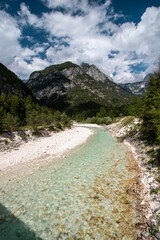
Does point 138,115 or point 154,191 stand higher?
point 138,115

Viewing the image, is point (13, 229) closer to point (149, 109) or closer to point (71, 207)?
point (71, 207)

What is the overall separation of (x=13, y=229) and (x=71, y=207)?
132 inches

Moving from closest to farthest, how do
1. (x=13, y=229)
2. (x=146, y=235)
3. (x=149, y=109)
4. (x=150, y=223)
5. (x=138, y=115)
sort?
(x=146, y=235) < (x=150, y=223) < (x=13, y=229) < (x=149, y=109) < (x=138, y=115)

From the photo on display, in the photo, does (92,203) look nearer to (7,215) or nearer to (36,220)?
(36,220)

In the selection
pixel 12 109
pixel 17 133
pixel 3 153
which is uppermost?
pixel 12 109

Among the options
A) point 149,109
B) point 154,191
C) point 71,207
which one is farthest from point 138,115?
point 71,207

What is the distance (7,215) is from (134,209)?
792cm

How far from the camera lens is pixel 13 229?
19.9 ft

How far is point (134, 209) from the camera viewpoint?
22.6 ft

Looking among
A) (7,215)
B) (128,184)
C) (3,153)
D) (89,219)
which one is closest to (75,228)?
(89,219)

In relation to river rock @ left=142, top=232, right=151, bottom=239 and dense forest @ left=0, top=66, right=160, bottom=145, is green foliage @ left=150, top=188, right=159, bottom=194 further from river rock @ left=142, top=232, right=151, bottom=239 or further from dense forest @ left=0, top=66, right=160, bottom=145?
dense forest @ left=0, top=66, right=160, bottom=145

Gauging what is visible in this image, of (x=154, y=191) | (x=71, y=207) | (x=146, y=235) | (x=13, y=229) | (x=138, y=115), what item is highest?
(x=138, y=115)

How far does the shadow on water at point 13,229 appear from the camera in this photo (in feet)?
18.6

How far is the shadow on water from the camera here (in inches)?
223
